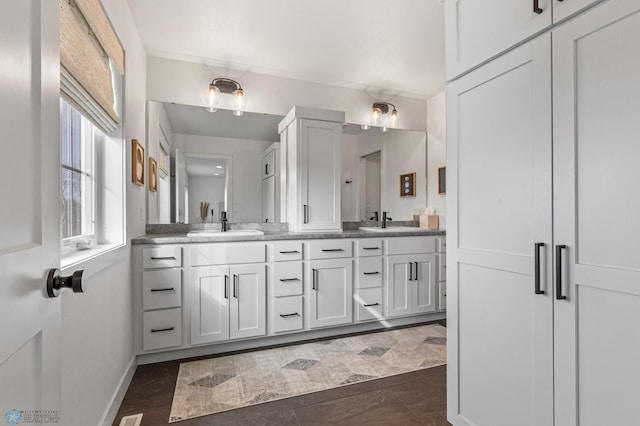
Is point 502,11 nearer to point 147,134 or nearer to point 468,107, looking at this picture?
point 468,107

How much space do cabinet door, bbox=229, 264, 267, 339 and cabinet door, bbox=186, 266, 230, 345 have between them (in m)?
0.05

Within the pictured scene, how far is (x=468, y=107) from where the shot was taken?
1.53 metres

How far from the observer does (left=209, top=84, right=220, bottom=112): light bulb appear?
2.96m

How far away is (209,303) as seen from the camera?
8.21 ft

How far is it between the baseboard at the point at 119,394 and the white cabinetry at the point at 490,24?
7.87 ft

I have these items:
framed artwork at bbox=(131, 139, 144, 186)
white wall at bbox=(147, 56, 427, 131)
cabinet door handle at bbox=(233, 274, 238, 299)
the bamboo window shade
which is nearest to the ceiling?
white wall at bbox=(147, 56, 427, 131)

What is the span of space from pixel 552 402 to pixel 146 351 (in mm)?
2431

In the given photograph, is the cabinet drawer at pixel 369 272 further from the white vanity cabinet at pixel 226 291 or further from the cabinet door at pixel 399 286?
the white vanity cabinet at pixel 226 291

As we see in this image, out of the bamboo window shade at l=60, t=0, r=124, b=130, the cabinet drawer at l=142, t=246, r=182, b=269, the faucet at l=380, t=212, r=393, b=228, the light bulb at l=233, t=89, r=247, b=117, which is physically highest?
the light bulb at l=233, t=89, r=247, b=117

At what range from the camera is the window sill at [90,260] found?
3.90 feet

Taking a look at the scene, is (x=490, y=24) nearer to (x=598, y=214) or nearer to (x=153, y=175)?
(x=598, y=214)

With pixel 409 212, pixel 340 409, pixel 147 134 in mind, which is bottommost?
pixel 340 409

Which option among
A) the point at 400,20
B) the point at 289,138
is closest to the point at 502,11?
the point at 400,20

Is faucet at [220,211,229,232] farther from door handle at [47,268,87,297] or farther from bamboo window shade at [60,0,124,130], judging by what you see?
door handle at [47,268,87,297]
